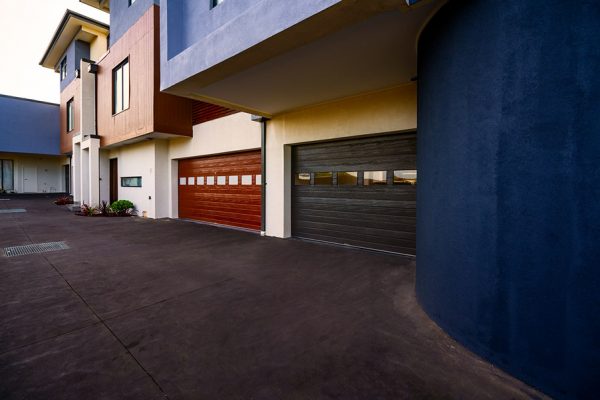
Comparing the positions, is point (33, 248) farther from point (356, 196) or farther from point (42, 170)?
point (42, 170)

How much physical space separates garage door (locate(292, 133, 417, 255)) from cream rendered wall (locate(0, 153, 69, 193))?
89.7 ft

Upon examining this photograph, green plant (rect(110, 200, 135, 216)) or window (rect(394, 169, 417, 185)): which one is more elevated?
window (rect(394, 169, 417, 185))

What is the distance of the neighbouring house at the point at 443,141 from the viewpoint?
2.00 metres

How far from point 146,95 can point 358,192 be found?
8.85 meters

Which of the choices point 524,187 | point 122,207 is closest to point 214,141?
point 122,207

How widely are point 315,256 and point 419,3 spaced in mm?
4497

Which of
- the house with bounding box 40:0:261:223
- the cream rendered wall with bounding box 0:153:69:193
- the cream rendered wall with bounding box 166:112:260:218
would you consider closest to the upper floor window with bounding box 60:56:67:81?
the house with bounding box 40:0:261:223

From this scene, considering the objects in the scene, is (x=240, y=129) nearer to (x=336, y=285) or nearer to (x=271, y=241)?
(x=271, y=241)

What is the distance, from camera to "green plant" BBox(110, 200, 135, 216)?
500 inches

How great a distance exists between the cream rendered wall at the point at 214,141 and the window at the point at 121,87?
275 centimetres

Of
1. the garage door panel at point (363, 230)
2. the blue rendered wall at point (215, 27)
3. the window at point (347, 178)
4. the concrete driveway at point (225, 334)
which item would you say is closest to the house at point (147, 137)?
the garage door panel at point (363, 230)

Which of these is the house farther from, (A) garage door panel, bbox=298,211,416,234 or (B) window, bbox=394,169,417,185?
(B) window, bbox=394,169,417,185

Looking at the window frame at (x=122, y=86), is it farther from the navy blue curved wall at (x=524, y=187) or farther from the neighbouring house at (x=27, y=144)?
the neighbouring house at (x=27, y=144)

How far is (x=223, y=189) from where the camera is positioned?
32.9ft
